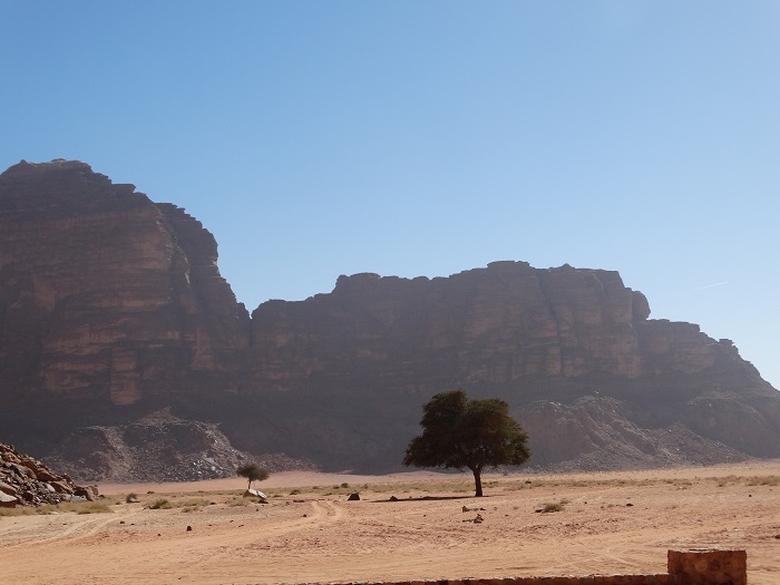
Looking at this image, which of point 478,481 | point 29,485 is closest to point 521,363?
point 478,481

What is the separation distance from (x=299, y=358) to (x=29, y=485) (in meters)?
102

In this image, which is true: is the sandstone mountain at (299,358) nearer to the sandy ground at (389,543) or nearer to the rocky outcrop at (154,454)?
the rocky outcrop at (154,454)

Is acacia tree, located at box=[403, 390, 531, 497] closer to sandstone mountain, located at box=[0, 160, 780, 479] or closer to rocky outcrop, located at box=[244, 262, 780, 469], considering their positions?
sandstone mountain, located at box=[0, 160, 780, 479]

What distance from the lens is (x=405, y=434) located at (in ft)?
441

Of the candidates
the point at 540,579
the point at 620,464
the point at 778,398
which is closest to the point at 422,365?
the point at 620,464

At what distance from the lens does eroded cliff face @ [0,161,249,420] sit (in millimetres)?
133750

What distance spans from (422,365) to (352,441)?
22.9m

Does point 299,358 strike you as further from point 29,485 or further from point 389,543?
point 389,543

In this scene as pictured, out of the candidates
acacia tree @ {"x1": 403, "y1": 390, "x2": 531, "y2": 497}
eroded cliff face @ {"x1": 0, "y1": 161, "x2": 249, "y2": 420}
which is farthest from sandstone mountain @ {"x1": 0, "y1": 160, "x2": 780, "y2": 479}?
acacia tree @ {"x1": 403, "y1": 390, "x2": 531, "y2": 497}

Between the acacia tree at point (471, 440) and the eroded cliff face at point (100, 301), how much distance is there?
81.7m

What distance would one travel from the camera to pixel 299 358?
14788 centimetres

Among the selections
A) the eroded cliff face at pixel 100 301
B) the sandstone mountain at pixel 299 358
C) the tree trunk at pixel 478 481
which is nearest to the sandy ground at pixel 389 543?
the tree trunk at pixel 478 481

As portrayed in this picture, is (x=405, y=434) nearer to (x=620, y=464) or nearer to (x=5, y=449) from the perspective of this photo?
(x=620, y=464)

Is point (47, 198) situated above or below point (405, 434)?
above
